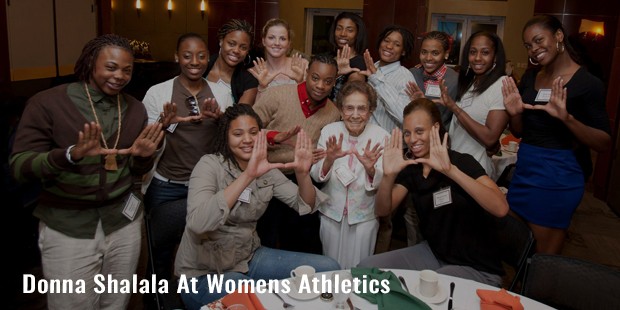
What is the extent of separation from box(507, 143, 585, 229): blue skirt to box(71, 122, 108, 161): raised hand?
89.8 inches

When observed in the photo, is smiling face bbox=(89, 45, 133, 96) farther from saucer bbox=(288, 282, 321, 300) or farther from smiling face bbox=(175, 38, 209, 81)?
saucer bbox=(288, 282, 321, 300)

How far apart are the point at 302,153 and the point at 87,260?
3.59ft

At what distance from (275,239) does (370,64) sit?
53.1 inches

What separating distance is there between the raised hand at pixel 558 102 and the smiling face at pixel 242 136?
1.57 metres

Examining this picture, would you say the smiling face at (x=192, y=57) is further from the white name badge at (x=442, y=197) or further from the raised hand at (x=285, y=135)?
the white name badge at (x=442, y=197)

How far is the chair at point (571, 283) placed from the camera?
2.07 m

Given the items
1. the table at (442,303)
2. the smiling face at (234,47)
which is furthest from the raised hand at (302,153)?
the smiling face at (234,47)

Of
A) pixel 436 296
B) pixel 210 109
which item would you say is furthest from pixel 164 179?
pixel 436 296

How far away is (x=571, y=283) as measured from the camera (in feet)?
7.06

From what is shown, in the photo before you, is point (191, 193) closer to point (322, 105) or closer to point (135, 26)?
point (322, 105)

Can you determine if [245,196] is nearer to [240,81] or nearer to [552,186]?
[240,81]

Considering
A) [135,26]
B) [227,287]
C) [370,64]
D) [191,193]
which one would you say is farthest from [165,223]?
[135,26]

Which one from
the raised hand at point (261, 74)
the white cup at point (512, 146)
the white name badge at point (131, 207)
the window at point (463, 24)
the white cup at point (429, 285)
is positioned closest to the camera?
the white cup at point (429, 285)

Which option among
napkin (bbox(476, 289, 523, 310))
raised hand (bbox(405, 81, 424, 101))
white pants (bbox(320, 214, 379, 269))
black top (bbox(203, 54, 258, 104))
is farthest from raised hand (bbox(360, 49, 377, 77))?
napkin (bbox(476, 289, 523, 310))
